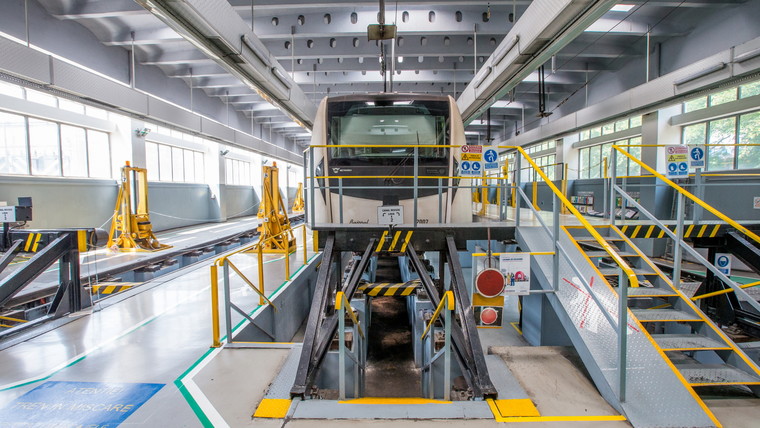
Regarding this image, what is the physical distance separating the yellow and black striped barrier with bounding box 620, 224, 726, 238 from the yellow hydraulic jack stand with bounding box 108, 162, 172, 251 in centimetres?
1079

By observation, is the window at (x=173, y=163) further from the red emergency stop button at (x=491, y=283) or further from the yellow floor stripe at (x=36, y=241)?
the red emergency stop button at (x=491, y=283)

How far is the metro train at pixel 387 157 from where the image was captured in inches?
187

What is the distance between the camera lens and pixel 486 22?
7.36m

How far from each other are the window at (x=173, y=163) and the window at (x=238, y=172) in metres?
2.32

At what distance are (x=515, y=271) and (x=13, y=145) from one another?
13007mm

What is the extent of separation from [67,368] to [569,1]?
6877 mm

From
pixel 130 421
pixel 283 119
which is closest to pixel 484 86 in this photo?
pixel 130 421

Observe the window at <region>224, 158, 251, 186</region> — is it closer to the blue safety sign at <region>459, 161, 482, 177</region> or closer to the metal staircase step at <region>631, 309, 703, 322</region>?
the blue safety sign at <region>459, 161, 482, 177</region>

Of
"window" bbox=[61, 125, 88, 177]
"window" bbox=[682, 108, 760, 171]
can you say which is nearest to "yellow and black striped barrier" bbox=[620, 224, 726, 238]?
"window" bbox=[682, 108, 760, 171]

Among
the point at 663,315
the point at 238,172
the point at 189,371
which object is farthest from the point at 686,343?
the point at 238,172

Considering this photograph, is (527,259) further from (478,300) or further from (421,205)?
(421,205)

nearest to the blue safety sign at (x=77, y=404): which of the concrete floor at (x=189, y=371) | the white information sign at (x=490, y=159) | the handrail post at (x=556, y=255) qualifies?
the concrete floor at (x=189, y=371)

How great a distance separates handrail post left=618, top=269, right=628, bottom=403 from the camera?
2.46 meters

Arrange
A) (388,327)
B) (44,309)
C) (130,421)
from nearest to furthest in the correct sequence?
(130,421), (44,309), (388,327)
